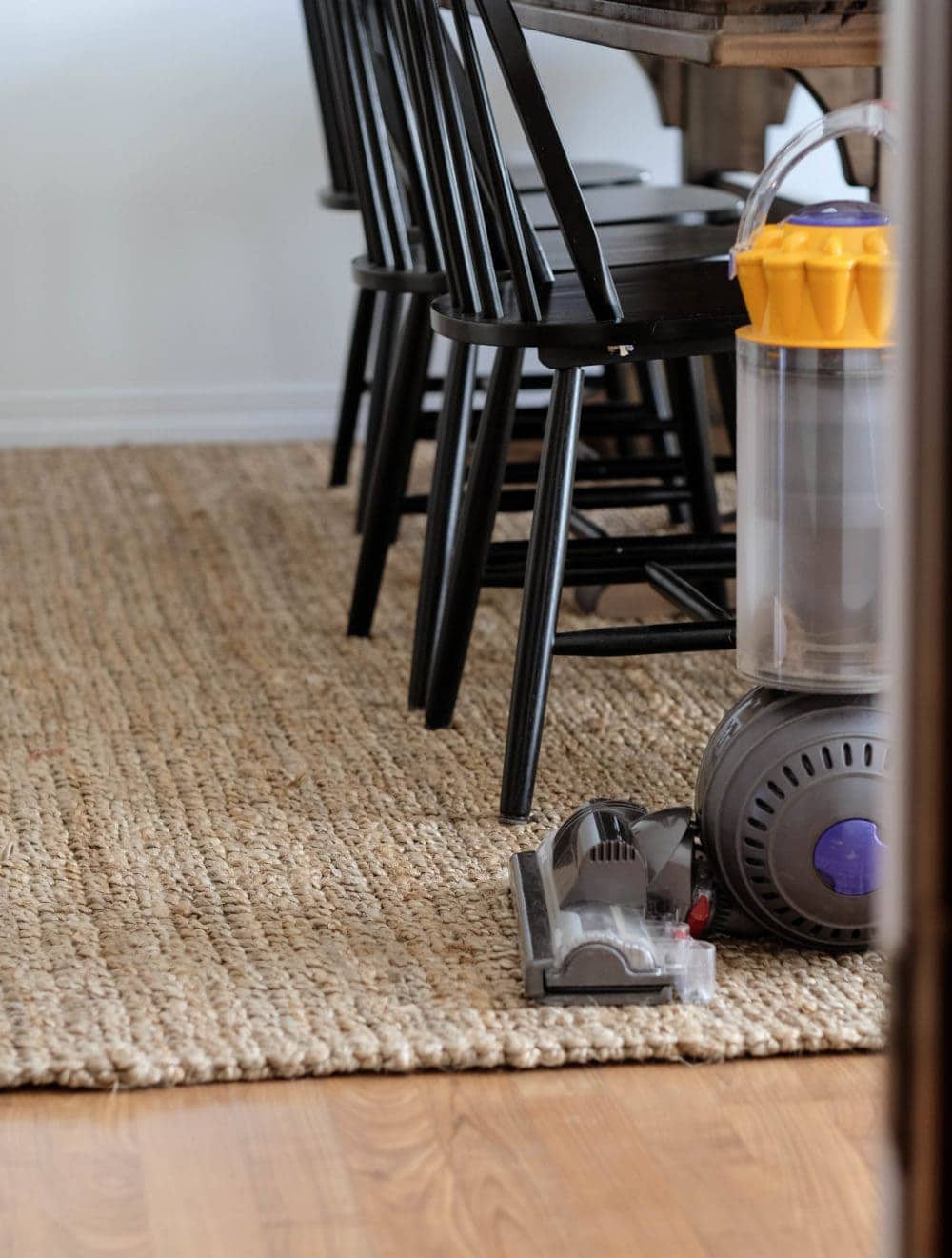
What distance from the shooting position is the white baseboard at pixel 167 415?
9.53 ft

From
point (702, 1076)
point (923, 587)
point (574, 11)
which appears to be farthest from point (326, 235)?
point (923, 587)

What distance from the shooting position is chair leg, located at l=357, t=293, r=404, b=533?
2256 mm

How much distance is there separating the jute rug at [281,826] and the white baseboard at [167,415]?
0.59 metres

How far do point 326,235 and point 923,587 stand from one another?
8.33 feet

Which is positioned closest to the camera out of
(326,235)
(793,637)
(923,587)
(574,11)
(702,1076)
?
(923,587)

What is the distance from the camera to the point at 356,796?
1438 mm

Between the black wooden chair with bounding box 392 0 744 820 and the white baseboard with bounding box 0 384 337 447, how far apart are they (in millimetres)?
1424

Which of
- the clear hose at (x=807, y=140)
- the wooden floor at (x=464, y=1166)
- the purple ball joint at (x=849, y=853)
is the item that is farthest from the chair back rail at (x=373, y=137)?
the wooden floor at (x=464, y=1166)

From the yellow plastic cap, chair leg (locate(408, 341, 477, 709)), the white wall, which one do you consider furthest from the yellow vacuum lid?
the white wall

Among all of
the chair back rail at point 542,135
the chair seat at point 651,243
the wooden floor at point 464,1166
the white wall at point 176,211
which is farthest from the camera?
the white wall at point 176,211

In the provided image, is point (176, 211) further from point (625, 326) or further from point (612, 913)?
point (612, 913)

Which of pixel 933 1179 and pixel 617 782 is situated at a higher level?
pixel 933 1179

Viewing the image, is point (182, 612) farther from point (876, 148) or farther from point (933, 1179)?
point (933, 1179)

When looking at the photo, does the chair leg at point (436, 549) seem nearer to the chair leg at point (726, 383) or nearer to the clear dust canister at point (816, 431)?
the chair leg at point (726, 383)
